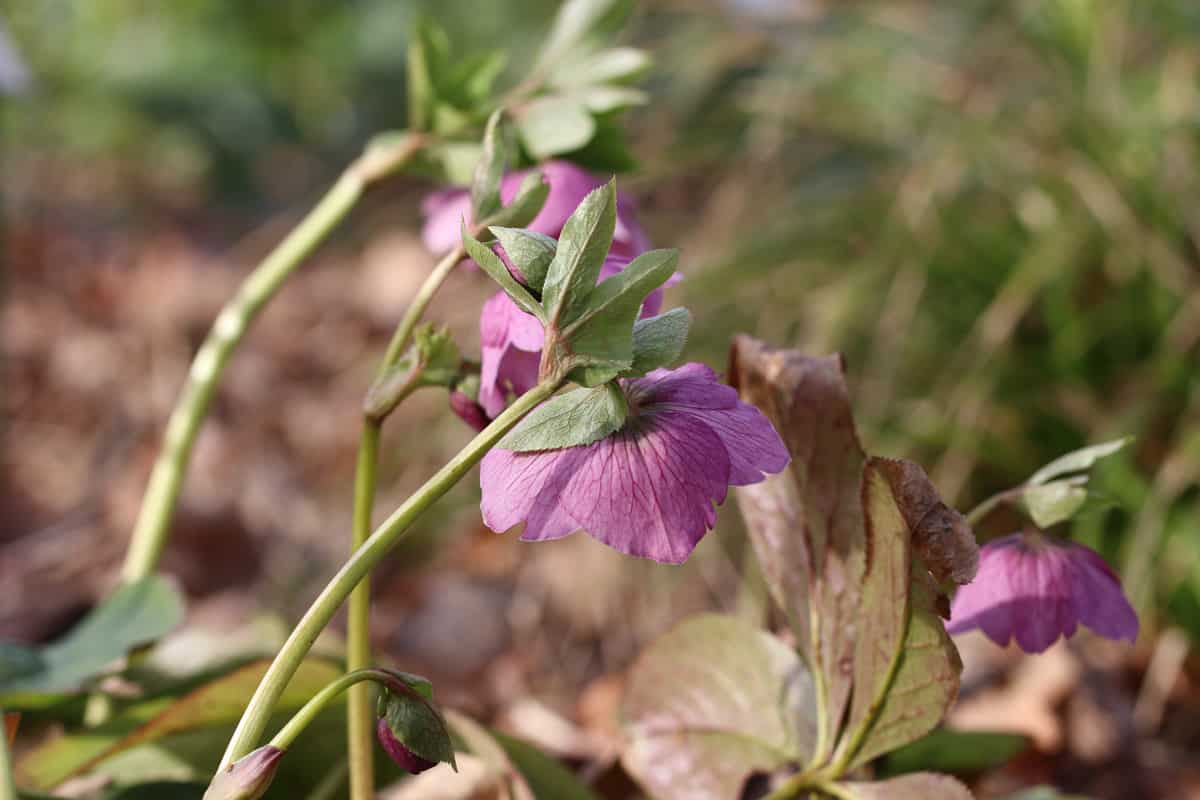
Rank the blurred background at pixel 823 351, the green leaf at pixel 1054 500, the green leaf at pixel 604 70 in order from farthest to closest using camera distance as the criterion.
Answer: the blurred background at pixel 823 351, the green leaf at pixel 604 70, the green leaf at pixel 1054 500

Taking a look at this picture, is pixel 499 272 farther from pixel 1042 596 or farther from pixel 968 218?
pixel 968 218

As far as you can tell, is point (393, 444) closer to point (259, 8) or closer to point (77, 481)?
point (77, 481)

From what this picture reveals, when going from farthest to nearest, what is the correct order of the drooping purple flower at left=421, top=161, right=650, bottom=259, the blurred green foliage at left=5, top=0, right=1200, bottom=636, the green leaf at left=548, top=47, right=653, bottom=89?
the blurred green foliage at left=5, top=0, right=1200, bottom=636, the green leaf at left=548, top=47, right=653, bottom=89, the drooping purple flower at left=421, top=161, right=650, bottom=259

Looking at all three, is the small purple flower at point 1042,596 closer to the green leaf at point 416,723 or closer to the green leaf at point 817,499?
the green leaf at point 817,499

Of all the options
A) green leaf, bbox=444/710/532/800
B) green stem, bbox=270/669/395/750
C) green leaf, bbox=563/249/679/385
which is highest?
green leaf, bbox=563/249/679/385

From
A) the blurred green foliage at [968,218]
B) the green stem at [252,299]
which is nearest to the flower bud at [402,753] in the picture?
the green stem at [252,299]

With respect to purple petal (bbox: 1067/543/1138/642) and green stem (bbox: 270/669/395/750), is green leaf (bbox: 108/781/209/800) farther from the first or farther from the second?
purple petal (bbox: 1067/543/1138/642)

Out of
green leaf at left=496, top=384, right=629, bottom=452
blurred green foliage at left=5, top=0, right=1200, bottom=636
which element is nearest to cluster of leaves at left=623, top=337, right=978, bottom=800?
green leaf at left=496, top=384, right=629, bottom=452
